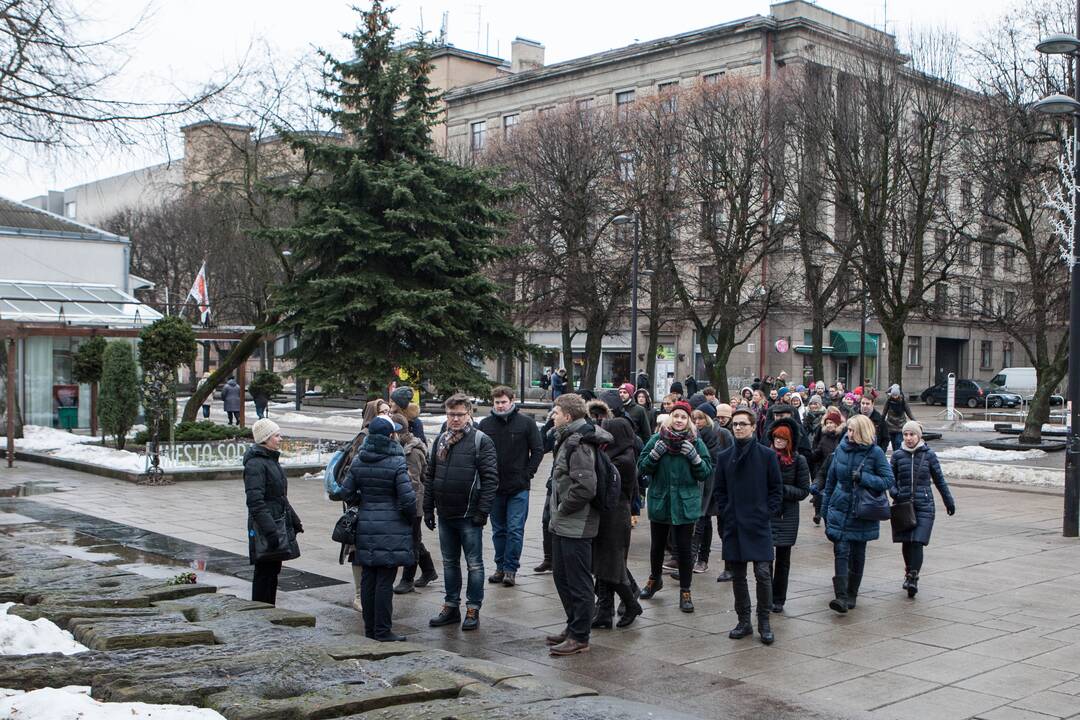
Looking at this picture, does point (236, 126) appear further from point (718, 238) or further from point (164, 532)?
point (718, 238)

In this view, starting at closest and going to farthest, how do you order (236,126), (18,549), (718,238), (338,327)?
1. (18,549)
2. (338,327)
3. (236,126)
4. (718,238)

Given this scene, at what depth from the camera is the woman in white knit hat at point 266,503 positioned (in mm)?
8156

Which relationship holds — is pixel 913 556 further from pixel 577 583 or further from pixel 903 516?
pixel 577 583

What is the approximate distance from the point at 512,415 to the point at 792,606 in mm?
3047

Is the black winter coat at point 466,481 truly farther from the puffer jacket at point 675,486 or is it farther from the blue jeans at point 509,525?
the puffer jacket at point 675,486

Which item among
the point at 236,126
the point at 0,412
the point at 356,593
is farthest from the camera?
the point at 0,412

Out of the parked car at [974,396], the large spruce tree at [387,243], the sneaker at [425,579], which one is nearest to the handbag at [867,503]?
the sneaker at [425,579]

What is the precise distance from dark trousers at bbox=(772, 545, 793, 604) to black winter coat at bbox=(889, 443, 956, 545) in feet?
5.05

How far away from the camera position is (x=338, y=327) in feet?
69.1

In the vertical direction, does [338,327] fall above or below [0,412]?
above

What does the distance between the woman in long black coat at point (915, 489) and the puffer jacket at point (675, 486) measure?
6.56 feet

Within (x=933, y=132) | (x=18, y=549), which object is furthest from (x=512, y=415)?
(x=933, y=132)

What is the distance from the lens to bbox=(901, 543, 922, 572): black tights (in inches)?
398

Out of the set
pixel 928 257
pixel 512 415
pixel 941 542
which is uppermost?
pixel 928 257
